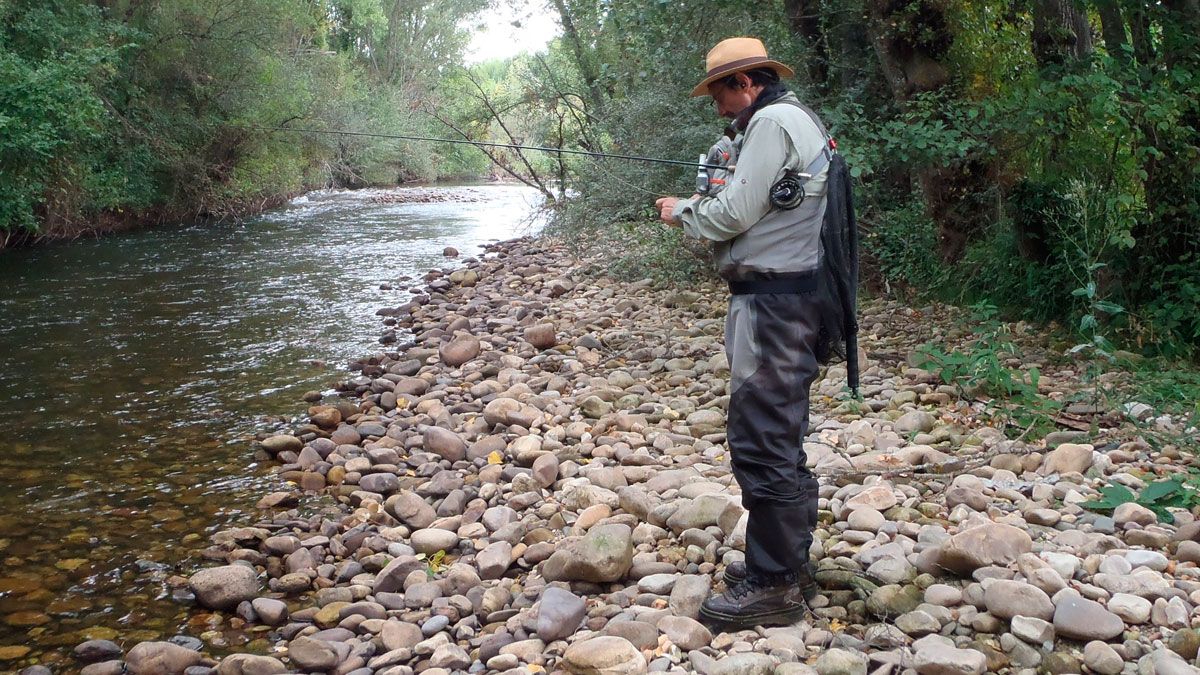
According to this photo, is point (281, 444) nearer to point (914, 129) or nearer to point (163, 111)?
point (914, 129)

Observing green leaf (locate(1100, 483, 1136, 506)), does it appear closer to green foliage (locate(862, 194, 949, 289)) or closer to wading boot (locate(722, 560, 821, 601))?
wading boot (locate(722, 560, 821, 601))

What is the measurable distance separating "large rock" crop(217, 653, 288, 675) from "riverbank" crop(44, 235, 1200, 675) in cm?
1

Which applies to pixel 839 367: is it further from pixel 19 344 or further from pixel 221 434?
pixel 19 344

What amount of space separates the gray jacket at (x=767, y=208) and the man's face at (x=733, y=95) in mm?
118

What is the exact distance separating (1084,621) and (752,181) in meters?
1.57

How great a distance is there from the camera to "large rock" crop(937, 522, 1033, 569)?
3.15 m

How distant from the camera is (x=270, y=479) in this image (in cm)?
558

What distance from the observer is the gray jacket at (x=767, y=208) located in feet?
9.53

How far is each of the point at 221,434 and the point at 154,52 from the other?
1485cm

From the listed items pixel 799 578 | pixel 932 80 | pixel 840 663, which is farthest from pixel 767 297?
pixel 932 80

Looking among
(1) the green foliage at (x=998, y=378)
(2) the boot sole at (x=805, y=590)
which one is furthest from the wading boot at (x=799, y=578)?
(1) the green foliage at (x=998, y=378)

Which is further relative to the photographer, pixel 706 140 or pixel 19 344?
pixel 19 344

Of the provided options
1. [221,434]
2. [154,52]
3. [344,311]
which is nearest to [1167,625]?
[221,434]

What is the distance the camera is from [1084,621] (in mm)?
2768
